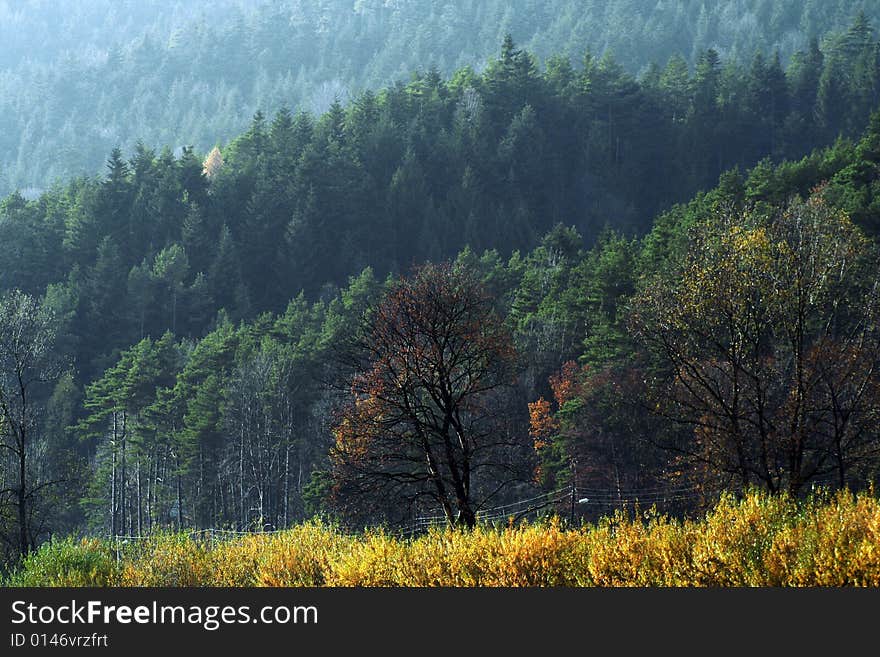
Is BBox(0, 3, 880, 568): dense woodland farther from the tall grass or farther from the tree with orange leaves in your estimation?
the tall grass

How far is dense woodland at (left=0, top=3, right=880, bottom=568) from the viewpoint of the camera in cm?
3812

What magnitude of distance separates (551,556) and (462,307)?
25117 millimetres

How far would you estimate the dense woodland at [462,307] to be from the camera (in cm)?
3812

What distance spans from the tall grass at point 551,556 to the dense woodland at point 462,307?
29.2 ft

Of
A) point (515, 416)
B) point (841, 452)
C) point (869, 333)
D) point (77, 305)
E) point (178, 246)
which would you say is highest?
point (178, 246)

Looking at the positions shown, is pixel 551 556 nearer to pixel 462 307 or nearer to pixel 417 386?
pixel 417 386

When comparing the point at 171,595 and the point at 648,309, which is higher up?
the point at 648,309

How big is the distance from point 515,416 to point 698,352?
90.0ft

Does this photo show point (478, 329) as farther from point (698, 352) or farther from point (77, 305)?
point (77, 305)

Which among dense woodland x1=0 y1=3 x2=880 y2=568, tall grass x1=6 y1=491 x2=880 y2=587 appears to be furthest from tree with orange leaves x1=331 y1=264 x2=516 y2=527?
tall grass x1=6 y1=491 x2=880 y2=587

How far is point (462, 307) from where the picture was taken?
4328cm

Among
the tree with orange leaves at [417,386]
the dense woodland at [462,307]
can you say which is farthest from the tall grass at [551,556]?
the tree with orange leaves at [417,386]

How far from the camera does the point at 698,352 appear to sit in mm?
44000

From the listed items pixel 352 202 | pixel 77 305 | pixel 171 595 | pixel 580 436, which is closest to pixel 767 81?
pixel 352 202
